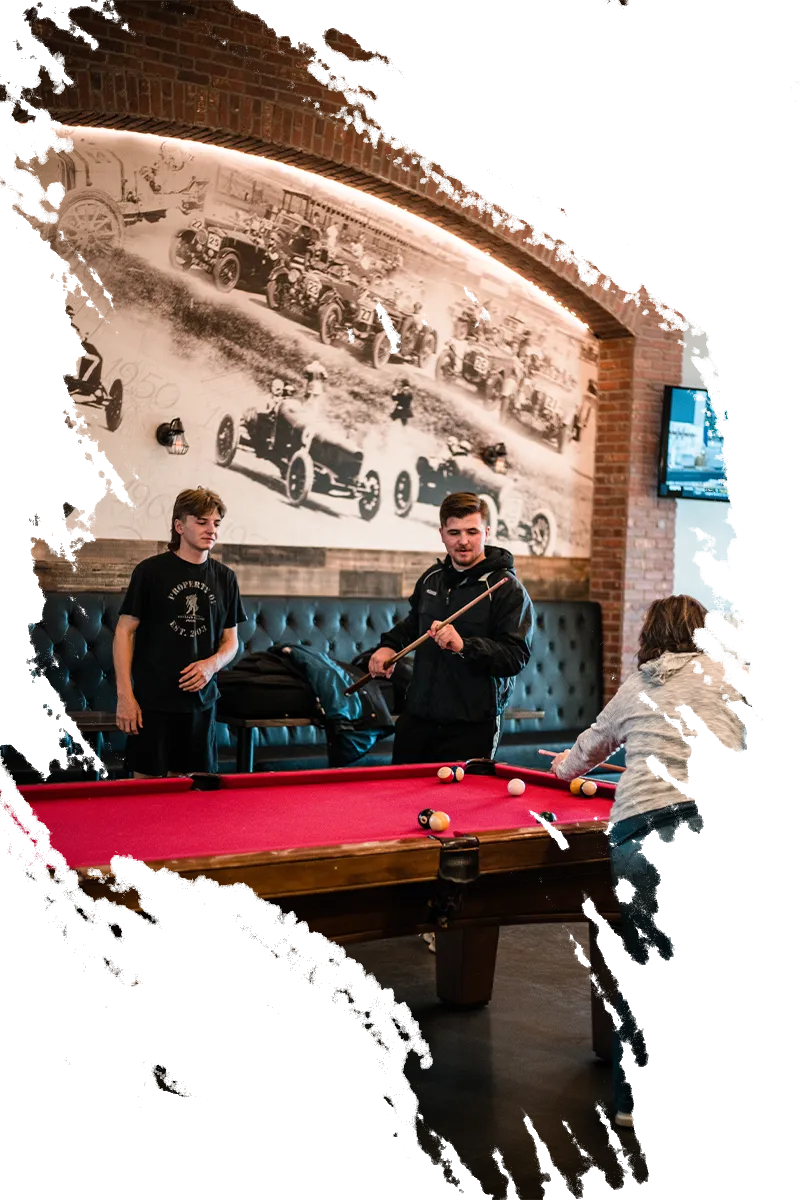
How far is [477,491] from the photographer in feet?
26.8

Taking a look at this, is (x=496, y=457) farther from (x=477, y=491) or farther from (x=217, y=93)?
(x=217, y=93)

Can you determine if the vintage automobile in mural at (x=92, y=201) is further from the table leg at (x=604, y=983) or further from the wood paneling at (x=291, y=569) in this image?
the table leg at (x=604, y=983)

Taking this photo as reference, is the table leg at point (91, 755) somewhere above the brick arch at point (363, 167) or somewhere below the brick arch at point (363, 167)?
below

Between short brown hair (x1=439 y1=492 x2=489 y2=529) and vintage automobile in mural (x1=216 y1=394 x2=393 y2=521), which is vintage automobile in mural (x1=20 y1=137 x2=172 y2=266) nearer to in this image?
vintage automobile in mural (x1=216 y1=394 x2=393 y2=521)

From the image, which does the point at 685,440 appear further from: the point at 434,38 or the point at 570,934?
the point at 434,38

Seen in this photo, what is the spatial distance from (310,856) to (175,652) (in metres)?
1.85

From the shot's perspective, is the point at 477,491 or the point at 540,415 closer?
the point at 477,491

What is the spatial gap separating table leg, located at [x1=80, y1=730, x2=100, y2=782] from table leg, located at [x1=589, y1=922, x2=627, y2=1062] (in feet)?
8.32

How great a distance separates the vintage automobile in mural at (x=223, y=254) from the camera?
6758 mm

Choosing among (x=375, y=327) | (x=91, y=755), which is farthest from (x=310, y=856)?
(x=375, y=327)

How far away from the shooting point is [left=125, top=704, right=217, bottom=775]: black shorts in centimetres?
446

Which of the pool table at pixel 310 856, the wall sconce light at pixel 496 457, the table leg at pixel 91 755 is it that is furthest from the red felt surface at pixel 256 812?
the wall sconce light at pixel 496 457

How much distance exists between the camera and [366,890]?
9.52ft

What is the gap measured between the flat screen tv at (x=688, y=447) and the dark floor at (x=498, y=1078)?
4649mm
